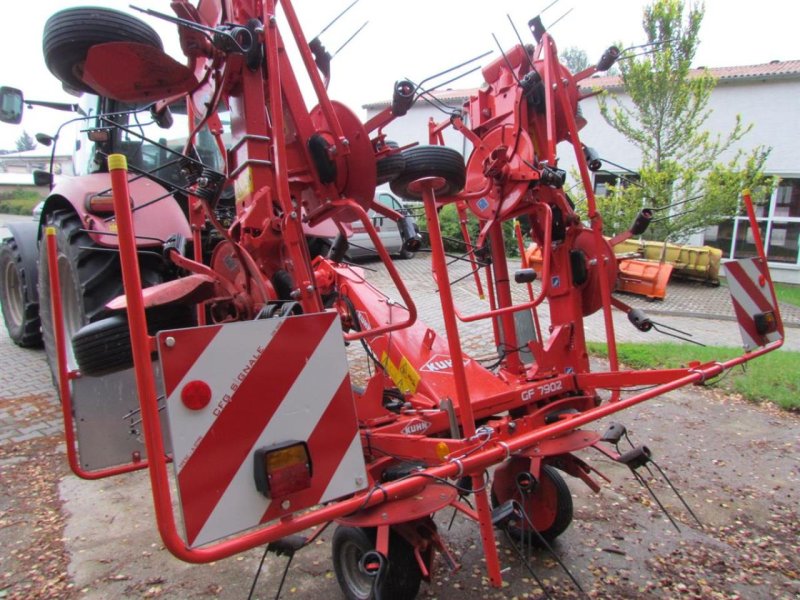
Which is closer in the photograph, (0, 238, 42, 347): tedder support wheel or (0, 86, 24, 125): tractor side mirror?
(0, 86, 24, 125): tractor side mirror

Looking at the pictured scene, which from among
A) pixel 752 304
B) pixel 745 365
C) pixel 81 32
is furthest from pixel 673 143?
pixel 81 32

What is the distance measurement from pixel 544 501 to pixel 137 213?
3081 mm

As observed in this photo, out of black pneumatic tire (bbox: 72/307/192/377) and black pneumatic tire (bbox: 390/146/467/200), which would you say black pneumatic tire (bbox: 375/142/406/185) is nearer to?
black pneumatic tire (bbox: 390/146/467/200)

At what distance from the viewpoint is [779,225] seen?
14.7 m

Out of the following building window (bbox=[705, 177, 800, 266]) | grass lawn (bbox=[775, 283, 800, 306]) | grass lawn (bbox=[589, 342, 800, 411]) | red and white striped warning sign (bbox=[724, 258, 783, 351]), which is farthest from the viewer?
building window (bbox=[705, 177, 800, 266])

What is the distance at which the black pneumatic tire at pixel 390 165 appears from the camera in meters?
2.91

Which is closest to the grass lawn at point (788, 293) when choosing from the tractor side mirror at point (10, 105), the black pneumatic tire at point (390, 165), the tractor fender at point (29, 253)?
the black pneumatic tire at point (390, 165)

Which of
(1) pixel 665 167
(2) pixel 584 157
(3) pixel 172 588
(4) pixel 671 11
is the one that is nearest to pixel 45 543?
(3) pixel 172 588

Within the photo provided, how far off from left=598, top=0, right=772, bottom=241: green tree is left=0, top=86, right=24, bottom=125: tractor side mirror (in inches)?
444

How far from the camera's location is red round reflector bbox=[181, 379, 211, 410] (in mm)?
1507

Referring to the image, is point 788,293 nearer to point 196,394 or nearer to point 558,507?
point 558,507

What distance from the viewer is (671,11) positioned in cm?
1289

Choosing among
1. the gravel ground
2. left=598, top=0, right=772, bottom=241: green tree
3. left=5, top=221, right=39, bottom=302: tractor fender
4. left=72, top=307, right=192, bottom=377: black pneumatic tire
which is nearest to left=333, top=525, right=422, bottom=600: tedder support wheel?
the gravel ground

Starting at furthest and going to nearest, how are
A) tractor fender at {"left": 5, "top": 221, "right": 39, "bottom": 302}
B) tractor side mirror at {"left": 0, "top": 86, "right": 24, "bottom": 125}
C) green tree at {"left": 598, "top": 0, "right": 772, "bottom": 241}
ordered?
green tree at {"left": 598, "top": 0, "right": 772, "bottom": 241} < tractor fender at {"left": 5, "top": 221, "right": 39, "bottom": 302} < tractor side mirror at {"left": 0, "top": 86, "right": 24, "bottom": 125}
